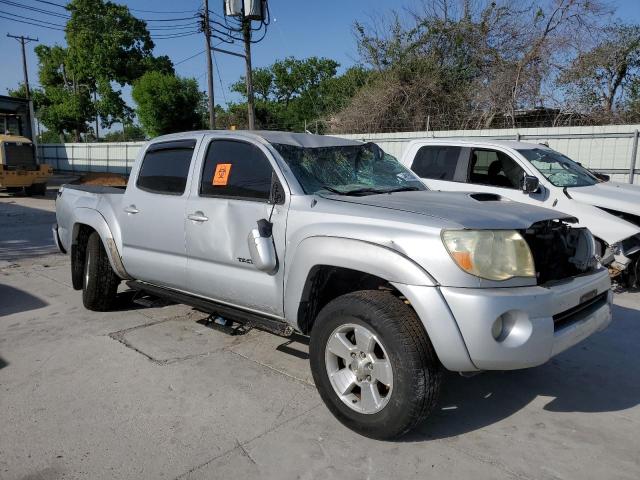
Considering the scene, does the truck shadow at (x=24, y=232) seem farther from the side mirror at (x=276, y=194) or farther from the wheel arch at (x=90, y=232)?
the side mirror at (x=276, y=194)

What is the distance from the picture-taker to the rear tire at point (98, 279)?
5.25 m

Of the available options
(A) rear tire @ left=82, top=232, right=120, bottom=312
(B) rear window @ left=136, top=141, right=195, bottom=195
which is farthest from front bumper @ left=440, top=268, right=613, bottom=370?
(A) rear tire @ left=82, top=232, right=120, bottom=312

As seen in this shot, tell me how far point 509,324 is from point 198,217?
2.43 m

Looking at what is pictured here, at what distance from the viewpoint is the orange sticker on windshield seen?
13.5ft

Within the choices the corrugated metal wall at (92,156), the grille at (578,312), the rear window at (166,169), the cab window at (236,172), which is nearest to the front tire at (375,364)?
the grille at (578,312)

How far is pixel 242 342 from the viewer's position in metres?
4.70

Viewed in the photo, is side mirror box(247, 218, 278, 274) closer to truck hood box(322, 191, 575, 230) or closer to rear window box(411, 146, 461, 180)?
truck hood box(322, 191, 575, 230)

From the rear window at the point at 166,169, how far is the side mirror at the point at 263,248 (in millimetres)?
1104

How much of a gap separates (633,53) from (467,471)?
1729cm

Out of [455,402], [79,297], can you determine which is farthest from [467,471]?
[79,297]

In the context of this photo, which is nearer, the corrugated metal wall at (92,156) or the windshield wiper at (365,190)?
the windshield wiper at (365,190)

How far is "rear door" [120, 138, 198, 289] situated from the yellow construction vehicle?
15.7 m

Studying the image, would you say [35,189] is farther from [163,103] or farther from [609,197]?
[609,197]

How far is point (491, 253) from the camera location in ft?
9.54
